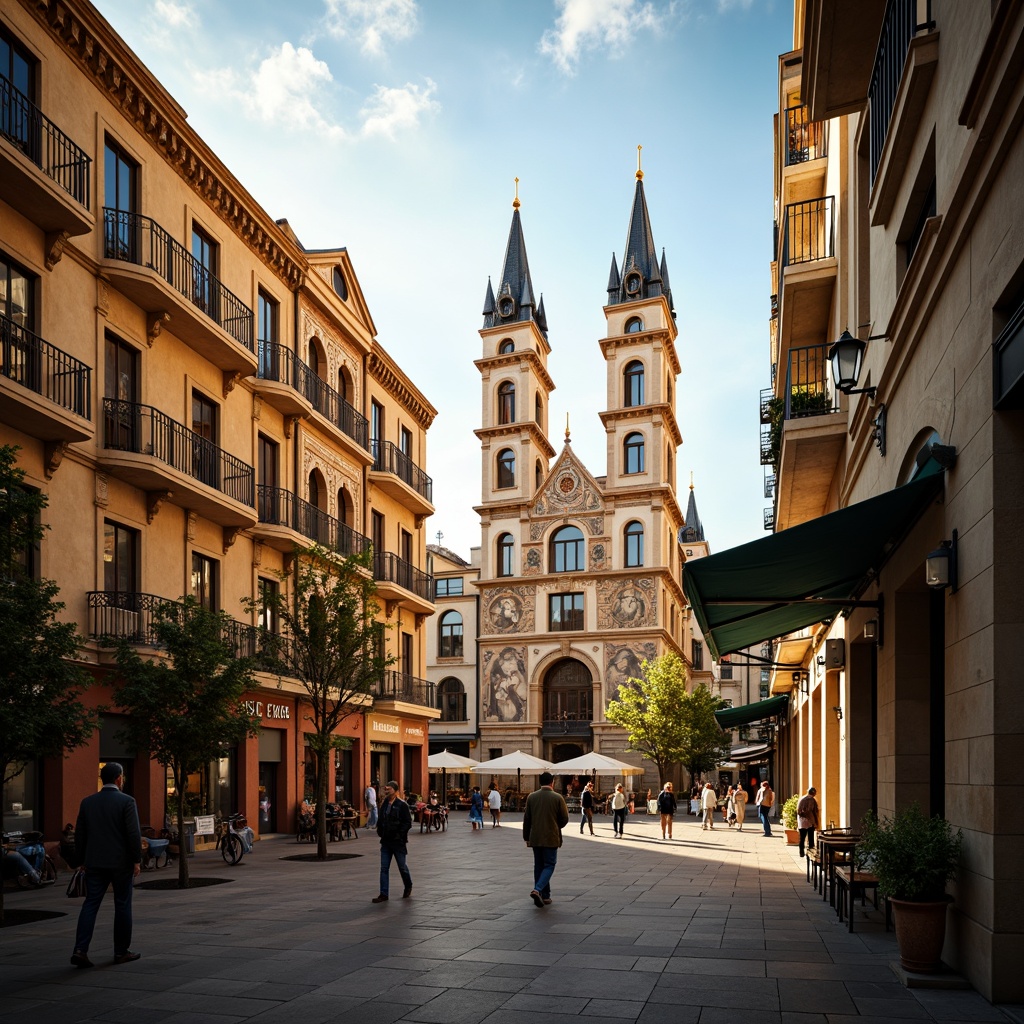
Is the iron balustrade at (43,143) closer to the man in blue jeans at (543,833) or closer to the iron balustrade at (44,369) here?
the iron balustrade at (44,369)

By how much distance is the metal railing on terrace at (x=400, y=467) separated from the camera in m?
36.2

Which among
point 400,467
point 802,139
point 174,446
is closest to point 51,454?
point 174,446

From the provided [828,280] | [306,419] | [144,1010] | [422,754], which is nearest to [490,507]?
[422,754]

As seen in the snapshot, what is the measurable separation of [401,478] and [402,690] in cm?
753

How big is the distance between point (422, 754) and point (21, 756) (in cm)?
2925

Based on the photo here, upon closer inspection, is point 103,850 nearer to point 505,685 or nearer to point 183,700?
point 183,700

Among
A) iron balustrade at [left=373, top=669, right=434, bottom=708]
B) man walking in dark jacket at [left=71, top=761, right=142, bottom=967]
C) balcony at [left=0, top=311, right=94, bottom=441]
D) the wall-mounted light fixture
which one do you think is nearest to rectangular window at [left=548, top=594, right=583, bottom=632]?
iron balustrade at [left=373, top=669, right=434, bottom=708]

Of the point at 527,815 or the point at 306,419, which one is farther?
the point at 306,419

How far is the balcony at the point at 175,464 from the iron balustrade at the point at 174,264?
278cm

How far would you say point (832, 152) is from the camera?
55.9ft

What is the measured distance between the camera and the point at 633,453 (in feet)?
192

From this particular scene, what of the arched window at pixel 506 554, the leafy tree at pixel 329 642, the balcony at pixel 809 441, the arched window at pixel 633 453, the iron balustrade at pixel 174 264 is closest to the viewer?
the balcony at pixel 809 441

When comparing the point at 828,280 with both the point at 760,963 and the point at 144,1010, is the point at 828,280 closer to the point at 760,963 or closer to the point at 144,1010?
the point at 760,963

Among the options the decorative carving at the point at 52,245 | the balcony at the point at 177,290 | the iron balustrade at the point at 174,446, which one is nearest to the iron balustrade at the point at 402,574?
the iron balustrade at the point at 174,446
